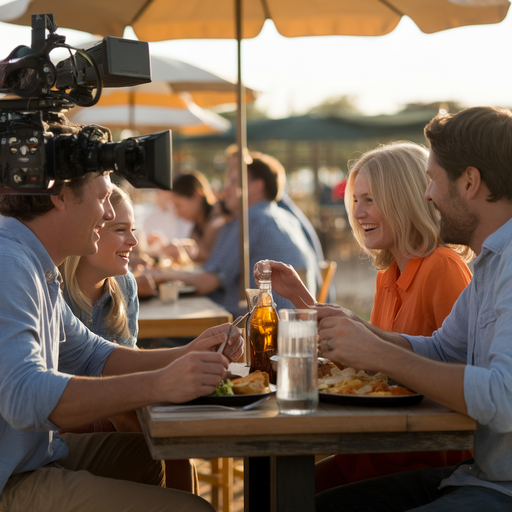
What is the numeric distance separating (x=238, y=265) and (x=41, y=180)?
328 cm

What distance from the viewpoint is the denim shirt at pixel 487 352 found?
147 centimetres

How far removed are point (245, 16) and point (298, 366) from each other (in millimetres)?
3533

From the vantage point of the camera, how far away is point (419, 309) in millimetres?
2320

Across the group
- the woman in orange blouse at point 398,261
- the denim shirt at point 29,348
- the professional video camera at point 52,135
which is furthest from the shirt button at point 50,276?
the woman in orange blouse at point 398,261

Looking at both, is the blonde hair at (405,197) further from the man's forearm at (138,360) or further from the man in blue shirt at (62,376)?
the man's forearm at (138,360)

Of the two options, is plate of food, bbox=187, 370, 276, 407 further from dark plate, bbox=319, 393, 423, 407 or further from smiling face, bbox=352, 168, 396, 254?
smiling face, bbox=352, 168, 396, 254

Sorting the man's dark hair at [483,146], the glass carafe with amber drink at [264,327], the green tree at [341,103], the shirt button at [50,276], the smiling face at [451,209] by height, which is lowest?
the glass carafe with amber drink at [264,327]

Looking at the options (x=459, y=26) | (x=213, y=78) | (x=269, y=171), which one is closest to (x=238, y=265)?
(x=269, y=171)

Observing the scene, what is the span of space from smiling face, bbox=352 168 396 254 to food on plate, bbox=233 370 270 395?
1019mm

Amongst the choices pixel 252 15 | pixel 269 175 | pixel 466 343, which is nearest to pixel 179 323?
pixel 466 343

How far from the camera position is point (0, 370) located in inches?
59.4

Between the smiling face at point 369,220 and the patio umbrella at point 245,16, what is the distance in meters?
1.73

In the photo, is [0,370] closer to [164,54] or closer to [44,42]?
[44,42]

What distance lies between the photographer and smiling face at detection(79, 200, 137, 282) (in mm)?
2709
